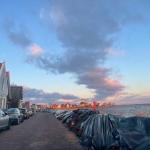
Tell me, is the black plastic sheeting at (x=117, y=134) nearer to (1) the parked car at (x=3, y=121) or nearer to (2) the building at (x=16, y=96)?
(1) the parked car at (x=3, y=121)

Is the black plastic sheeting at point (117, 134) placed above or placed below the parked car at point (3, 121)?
below

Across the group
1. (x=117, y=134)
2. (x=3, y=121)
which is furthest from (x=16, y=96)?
(x=117, y=134)

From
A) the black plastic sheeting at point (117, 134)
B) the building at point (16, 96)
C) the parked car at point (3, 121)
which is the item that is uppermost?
the building at point (16, 96)

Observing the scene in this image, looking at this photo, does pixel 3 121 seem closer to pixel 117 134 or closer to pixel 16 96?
pixel 117 134

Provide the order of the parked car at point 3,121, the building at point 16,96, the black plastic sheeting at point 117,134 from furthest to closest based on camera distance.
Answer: the building at point 16,96 → the parked car at point 3,121 → the black plastic sheeting at point 117,134

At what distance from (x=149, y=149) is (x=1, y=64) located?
52530 millimetres

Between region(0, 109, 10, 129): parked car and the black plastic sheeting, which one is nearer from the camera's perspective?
the black plastic sheeting

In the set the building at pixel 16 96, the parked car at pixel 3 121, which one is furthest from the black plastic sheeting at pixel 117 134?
the building at pixel 16 96

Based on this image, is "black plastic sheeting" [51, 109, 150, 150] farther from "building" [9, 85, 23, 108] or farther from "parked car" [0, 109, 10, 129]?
"building" [9, 85, 23, 108]

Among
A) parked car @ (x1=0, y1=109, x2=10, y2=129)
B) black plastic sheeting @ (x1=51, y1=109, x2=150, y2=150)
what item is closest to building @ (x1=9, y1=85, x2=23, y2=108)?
parked car @ (x1=0, y1=109, x2=10, y2=129)

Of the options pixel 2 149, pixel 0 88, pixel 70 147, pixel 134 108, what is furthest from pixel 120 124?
pixel 0 88

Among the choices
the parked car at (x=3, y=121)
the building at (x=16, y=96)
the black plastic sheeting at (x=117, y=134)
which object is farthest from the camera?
the building at (x=16, y=96)

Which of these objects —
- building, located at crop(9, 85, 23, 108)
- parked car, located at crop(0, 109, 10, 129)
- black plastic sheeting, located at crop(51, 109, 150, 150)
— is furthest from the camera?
building, located at crop(9, 85, 23, 108)

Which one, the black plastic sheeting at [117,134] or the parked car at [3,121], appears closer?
the black plastic sheeting at [117,134]
